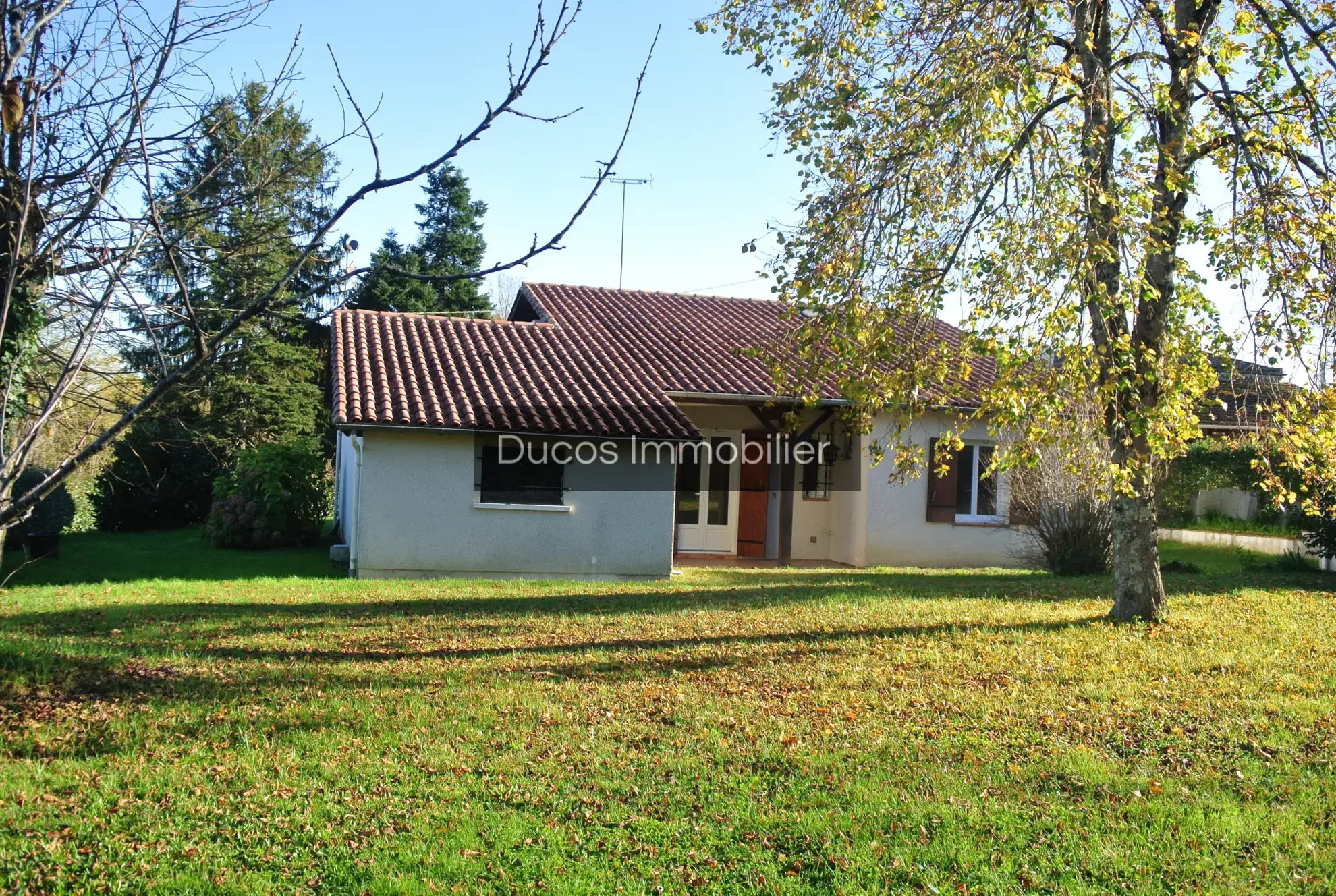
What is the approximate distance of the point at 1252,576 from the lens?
1541cm

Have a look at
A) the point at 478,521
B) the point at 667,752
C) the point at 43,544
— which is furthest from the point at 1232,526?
the point at 43,544


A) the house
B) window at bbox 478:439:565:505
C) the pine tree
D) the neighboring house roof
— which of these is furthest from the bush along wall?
the pine tree

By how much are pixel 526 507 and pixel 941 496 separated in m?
8.09

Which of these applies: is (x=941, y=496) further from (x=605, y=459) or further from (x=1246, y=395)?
(x=1246, y=395)

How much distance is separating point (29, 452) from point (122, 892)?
199 cm

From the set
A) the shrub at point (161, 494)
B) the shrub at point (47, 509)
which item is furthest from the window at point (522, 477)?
the shrub at point (161, 494)

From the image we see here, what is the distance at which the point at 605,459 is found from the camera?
16359mm

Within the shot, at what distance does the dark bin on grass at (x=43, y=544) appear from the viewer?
17438 millimetres

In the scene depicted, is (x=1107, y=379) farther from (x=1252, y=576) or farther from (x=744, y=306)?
(x=744, y=306)

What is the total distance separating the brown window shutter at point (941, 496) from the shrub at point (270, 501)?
12347 mm

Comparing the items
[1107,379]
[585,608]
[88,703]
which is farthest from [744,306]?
[88,703]

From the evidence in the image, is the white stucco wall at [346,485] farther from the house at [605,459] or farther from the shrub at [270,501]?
the shrub at [270,501]

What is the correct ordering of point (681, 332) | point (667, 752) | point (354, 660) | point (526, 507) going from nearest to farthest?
point (667, 752) → point (354, 660) → point (526, 507) → point (681, 332)

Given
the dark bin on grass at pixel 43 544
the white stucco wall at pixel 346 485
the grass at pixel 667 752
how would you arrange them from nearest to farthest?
the grass at pixel 667 752 < the white stucco wall at pixel 346 485 < the dark bin on grass at pixel 43 544
